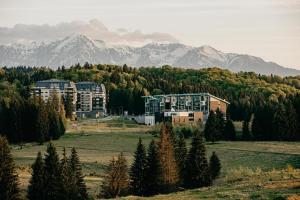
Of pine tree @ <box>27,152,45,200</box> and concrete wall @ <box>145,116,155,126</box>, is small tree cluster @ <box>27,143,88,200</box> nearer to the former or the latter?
pine tree @ <box>27,152,45,200</box>

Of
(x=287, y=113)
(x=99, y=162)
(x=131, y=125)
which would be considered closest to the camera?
(x=99, y=162)

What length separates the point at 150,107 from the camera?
185 m

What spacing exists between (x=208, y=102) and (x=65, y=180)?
115996mm

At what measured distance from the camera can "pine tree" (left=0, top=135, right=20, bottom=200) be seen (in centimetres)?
5661

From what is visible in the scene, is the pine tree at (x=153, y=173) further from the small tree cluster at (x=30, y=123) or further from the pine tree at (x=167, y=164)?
the small tree cluster at (x=30, y=123)

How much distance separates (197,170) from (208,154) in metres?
25.7

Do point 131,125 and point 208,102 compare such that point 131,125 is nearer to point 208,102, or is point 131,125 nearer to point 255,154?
point 208,102

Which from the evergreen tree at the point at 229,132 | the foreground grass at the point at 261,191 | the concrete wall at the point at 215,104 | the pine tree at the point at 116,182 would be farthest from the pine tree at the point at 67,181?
the concrete wall at the point at 215,104

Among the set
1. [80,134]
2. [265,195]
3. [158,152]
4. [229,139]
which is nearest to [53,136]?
[80,134]

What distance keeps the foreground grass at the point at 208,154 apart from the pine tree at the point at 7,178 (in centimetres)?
537

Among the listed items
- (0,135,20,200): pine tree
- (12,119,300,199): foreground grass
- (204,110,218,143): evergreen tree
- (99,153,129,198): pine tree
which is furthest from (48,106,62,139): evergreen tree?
(99,153,129,198): pine tree

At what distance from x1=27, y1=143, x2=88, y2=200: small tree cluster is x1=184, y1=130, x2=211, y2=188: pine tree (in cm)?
1515

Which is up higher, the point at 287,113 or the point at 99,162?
the point at 287,113

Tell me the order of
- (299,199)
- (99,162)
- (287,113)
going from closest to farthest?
(299,199) → (99,162) → (287,113)
